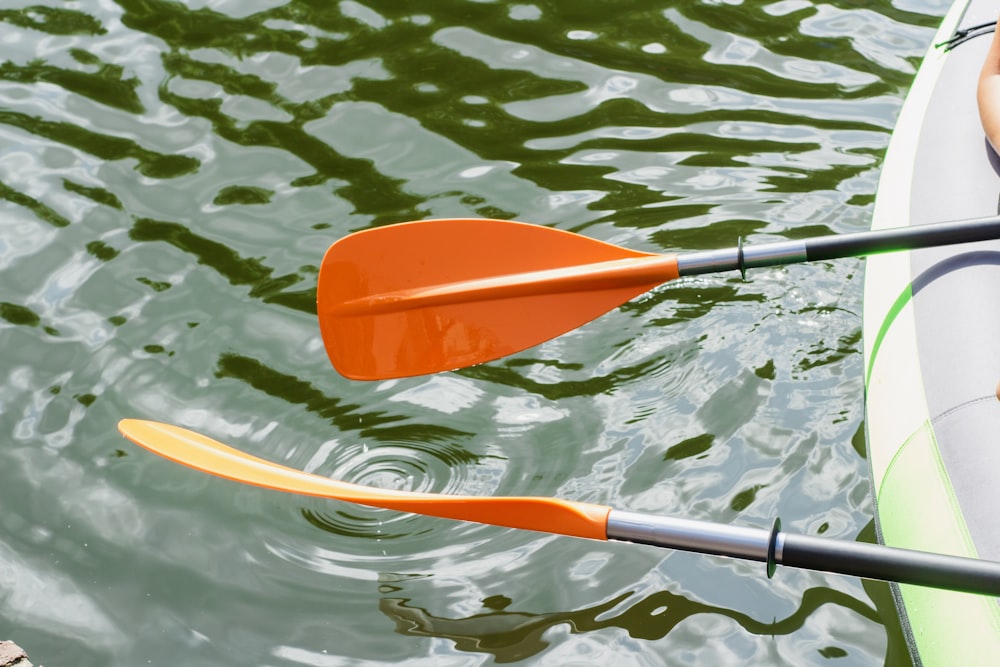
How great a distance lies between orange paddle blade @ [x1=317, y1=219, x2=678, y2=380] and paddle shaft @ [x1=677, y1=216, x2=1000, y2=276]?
0.25 meters

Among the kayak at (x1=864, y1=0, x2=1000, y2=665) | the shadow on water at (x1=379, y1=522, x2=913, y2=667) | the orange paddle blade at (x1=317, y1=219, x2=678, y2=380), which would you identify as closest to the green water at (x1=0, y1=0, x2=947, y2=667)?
the shadow on water at (x1=379, y1=522, x2=913, y2=667)

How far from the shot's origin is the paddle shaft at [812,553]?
1.44 meters

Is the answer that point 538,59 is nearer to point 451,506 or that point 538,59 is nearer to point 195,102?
point 195,102

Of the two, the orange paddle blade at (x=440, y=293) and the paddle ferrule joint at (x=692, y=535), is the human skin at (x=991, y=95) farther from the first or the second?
the paddle ferrule joint at (x=692, y=535)

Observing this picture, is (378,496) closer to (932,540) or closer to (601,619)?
(601,619)

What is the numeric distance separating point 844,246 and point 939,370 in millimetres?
354

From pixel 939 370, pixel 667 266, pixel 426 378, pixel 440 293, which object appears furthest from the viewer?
pixel 426 378

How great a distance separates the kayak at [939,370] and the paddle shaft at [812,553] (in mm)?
126

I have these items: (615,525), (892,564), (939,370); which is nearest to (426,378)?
(615,525)

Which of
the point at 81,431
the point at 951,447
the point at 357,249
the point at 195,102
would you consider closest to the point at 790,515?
the point at 951,447

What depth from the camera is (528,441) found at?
239 cm

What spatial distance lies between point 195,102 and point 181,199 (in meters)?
0.53

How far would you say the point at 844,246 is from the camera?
2.10 metres

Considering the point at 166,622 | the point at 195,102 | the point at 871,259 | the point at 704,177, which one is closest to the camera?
the point at 166,622
